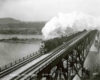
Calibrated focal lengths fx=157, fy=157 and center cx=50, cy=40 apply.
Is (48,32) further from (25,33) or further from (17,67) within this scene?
(25,33)

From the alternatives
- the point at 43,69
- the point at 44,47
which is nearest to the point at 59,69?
the point at 43,69

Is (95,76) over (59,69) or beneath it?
beneath

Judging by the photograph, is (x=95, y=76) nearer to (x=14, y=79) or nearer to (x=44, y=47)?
(x=44, y=47)

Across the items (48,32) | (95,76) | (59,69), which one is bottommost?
(95,76)

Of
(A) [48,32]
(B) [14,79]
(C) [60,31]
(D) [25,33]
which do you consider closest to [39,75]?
(B) [14,79]

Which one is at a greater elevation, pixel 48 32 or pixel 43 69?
pixel 48 32

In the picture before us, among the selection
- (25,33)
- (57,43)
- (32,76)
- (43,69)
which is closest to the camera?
(32,76)

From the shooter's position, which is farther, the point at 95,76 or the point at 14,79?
the point at 95,76

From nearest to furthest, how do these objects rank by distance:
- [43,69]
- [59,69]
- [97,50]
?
[43,69], [59,69], [97,50]

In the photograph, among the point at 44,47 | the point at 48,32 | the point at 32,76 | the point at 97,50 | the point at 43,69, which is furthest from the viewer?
the point at 97,50
